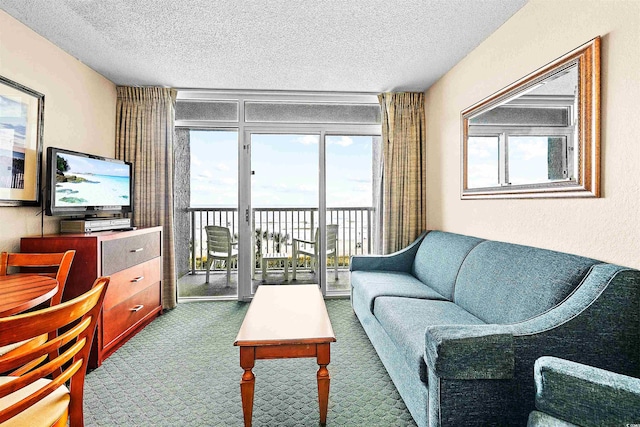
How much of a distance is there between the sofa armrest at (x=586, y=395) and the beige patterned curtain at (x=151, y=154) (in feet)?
11.6

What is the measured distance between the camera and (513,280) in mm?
1967

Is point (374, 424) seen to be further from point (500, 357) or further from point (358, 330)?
point (358, 330)

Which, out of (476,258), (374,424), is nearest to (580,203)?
(476,258)

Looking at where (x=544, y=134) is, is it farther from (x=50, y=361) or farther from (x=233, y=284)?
(x=233, y=284)

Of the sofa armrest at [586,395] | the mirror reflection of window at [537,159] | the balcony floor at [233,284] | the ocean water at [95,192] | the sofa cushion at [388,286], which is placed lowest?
the balcony floor at [233,284]

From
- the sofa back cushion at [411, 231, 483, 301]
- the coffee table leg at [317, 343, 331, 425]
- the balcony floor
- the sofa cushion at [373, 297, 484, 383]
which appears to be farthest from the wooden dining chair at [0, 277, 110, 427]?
the balcony floor

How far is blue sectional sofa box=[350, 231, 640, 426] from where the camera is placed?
135 centimetres

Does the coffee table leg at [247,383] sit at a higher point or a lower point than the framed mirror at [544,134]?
lower

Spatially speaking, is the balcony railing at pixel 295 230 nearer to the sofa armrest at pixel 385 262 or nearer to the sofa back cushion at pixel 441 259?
the sofa armrest at pixel 385 262

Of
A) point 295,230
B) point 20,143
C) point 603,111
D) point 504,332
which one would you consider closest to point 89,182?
point 20,143

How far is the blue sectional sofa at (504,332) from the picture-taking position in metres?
1.35

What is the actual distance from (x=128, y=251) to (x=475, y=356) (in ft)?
8.96

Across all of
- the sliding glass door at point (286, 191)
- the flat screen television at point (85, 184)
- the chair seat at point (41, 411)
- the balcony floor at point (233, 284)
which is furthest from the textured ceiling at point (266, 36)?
the balcony floor at point (233, 284)

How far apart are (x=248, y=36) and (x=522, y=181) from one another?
2.27m
